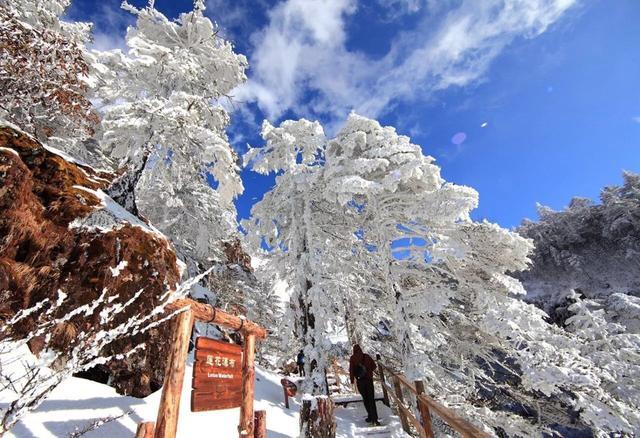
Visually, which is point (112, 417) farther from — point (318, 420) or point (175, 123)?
point (175, 123)

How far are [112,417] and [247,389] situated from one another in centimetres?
167

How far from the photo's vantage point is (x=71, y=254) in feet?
18.3

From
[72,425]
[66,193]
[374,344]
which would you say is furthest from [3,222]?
Result: [374,344]

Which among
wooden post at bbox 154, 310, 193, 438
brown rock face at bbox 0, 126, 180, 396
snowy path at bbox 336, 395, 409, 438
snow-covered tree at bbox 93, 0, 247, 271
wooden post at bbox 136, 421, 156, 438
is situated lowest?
snowy path at bbox 336, 395, 409, 438

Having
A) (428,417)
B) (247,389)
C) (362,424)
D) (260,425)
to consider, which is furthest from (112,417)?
(362,424)

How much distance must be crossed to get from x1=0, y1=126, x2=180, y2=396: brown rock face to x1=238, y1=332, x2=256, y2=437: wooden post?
67.7 inches

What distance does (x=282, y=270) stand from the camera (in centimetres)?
1188

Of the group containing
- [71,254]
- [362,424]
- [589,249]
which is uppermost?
[589,249]

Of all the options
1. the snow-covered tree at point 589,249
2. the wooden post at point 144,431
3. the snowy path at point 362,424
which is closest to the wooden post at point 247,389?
the wooden post at point 144,431

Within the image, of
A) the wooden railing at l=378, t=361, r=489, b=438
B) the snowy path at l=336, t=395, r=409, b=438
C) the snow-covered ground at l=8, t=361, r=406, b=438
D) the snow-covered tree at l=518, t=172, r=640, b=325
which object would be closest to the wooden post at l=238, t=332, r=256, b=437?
the snow-covered ground at l=8, t=361, r=406, b=438

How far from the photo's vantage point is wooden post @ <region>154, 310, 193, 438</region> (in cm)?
332

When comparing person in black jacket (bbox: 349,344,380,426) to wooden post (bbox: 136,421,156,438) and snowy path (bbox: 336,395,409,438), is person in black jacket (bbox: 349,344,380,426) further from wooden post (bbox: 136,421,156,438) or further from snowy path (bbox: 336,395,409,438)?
wooden post (bbox: 136,421,156,438)

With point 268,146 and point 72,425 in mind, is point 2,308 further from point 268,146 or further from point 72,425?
point 268,146

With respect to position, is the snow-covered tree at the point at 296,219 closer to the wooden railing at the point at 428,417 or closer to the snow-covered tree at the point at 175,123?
the snow-covered tree at the point at 175,123
